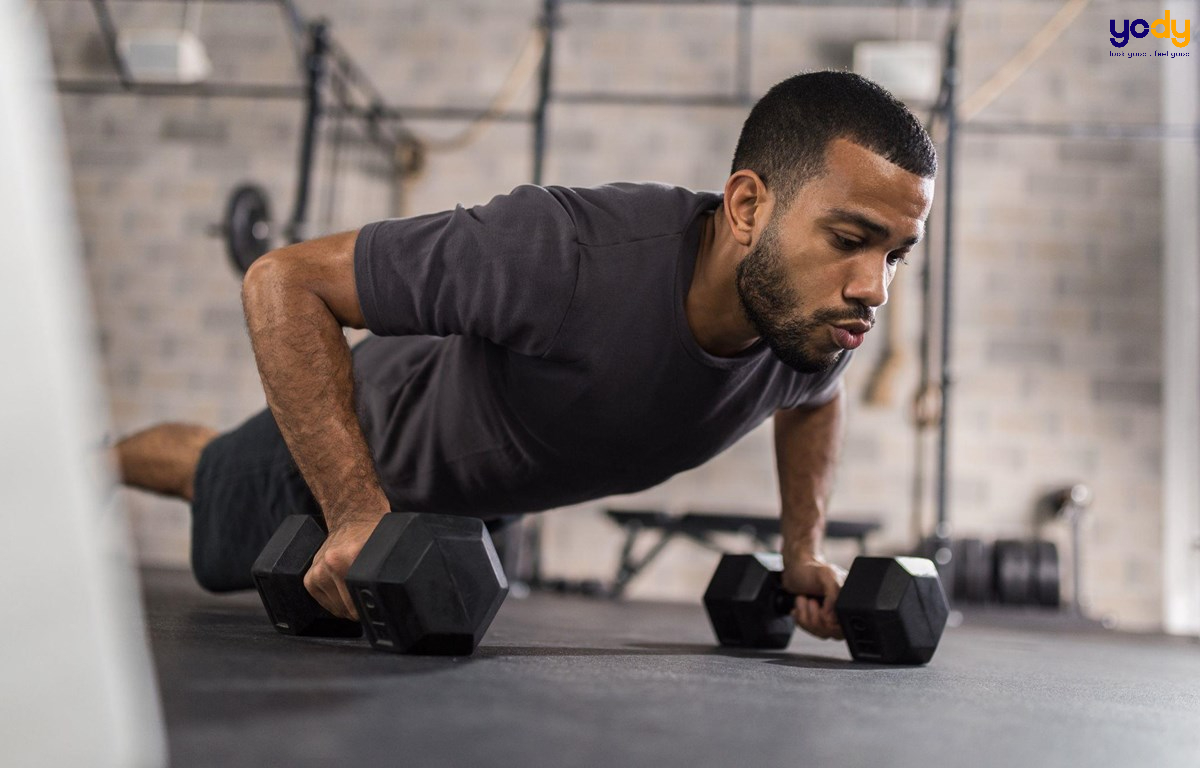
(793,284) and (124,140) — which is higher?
(124,140)

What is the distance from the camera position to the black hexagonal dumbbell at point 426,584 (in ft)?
3.47

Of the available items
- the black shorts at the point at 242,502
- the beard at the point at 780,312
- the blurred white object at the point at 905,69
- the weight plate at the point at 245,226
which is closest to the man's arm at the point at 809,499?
the beard at the point at 780,312

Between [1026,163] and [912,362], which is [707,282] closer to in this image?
[912,362]

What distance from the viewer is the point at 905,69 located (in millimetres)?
4977

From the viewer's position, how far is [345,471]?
128 centimetres

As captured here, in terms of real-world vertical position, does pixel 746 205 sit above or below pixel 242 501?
above

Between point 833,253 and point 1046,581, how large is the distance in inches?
131

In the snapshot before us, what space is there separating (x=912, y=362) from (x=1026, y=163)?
118 cm

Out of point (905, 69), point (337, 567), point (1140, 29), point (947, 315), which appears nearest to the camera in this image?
point (337, 567)

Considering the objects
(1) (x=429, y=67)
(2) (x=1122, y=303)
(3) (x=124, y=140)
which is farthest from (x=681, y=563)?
(3) (x=124, y=140)

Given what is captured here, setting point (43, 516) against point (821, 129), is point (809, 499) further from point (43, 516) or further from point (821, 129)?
point (43, 516)

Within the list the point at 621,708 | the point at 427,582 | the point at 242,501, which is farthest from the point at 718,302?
the point at 242,501

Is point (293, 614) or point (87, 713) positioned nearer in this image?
point (87, 713)

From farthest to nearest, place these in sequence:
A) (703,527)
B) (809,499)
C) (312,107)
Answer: (703,527) < (312,107) < (809,499)
